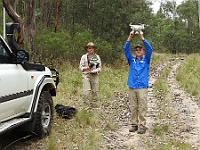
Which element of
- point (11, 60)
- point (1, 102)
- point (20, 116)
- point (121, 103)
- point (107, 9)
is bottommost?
point (121, 103)

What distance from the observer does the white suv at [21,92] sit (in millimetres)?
4811

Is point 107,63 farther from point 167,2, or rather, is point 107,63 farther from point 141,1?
point 167,2

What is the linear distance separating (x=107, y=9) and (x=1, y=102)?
759 inches

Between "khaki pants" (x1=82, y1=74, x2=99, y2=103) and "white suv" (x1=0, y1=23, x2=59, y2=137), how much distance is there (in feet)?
8.02

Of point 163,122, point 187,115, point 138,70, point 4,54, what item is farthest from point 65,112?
point 187,115

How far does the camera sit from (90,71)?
29.0 feet

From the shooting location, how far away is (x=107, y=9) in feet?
76.3

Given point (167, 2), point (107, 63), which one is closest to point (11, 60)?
point (107, 63)

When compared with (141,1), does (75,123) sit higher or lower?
lower

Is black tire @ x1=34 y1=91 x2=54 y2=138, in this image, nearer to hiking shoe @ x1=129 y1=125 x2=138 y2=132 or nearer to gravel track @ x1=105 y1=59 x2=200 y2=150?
gravel track @ x1=105 y1=59 x2=200 y2=150

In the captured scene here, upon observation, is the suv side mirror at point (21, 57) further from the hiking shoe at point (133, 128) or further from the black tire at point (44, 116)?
the hiking shoe at point (133, 128)

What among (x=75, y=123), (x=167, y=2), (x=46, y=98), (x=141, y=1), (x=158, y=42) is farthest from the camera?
(x=167, y=2)

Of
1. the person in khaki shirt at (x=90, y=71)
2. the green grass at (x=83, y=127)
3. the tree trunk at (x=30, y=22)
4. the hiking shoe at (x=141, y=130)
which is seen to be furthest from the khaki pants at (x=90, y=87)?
the tree trunk at (x=30, y=22)

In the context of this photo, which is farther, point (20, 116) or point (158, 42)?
point (158, 42)
